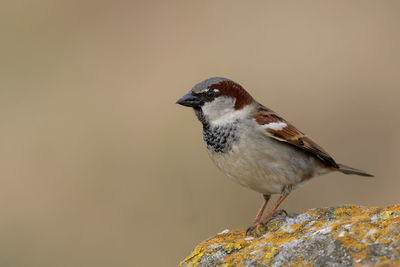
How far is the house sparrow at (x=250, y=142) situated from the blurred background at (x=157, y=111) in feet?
7.35

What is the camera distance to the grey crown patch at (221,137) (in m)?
4.18

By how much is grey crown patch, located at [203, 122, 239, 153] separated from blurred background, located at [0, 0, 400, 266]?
236cm

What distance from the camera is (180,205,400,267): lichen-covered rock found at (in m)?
2.54

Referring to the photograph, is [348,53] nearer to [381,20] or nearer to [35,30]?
[381,20]

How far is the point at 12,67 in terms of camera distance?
1061 centimetres

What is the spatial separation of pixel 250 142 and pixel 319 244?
1.52m

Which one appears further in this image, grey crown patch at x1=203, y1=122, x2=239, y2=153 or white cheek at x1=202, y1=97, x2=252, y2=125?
white cheek at x1=202, y1=97, x2=252, y2=125

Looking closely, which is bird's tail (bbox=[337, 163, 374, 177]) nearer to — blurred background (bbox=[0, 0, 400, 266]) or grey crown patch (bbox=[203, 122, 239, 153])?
grey crown patch (bbox=[203, 122, 239, 153])

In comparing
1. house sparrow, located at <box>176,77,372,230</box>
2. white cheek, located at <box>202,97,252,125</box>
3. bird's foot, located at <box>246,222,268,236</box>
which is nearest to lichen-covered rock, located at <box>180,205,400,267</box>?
bird's foot, located at <box>246,222,268,236</box>

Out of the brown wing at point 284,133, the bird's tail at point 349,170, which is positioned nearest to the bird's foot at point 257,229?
the brown wing at point 284,133

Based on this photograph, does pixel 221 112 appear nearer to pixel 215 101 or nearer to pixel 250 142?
pixel 215 101

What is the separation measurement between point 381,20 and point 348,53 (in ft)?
3.16

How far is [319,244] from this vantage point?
2.73 m

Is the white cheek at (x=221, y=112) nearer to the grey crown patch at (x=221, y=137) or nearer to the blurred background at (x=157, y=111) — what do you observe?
the grey crown patch at (x=221, y=137)
